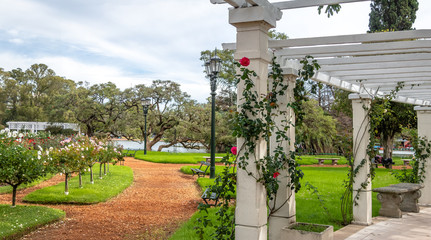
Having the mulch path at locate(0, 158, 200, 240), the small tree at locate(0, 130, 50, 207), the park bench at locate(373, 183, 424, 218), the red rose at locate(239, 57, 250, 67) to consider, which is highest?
the red rose at locate(239, 57, 250, 67)

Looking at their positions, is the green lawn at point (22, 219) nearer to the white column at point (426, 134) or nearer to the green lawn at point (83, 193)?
the green lawn at point (83, 193)

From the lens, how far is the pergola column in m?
2.97

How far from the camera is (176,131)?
29188mm

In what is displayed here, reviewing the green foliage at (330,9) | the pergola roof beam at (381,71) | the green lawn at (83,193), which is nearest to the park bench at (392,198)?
the pergola roof beam at (381,71)

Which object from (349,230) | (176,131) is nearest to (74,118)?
(176,131)

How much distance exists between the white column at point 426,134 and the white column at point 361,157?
283 cm

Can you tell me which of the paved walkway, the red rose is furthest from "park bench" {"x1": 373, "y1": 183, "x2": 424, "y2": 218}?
the red rose

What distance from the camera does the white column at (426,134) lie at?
8016 millimetres

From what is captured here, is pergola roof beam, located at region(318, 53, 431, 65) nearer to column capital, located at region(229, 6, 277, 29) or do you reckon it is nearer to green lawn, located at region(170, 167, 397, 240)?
green lawn, located at region(170, 167, 397, 240)

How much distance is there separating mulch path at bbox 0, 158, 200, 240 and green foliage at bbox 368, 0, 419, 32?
55.9 ft

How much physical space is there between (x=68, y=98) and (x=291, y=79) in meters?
29.5

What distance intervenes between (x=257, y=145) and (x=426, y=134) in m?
6.55

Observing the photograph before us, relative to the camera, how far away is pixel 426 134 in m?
8.02

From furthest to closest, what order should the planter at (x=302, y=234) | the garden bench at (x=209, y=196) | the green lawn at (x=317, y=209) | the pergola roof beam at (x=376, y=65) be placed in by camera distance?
the green lawn at (x=317, y=209), the pergola roof beam at (x=376, y=65), the planter at (x=302, y=234), the garden bench at (x=209, y=196)
